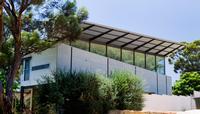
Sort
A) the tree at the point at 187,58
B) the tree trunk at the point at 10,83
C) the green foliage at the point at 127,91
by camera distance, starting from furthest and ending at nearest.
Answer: the tree at the point at 187,58, the green foliage at the point at 127,91, the tree trunk at the point at 10,83

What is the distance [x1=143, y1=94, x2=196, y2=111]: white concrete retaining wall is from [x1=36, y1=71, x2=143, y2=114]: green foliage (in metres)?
3.22

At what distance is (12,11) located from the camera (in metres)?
15.2

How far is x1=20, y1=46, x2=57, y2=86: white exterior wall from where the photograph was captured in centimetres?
1905

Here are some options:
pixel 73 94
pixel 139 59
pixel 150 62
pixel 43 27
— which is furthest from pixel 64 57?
pixel 150 62

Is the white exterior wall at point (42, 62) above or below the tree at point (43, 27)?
below

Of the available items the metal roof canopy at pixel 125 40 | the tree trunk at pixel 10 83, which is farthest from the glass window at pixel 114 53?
the tree trunk at pixel 10 83

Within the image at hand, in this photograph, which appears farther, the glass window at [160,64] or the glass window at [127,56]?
the glass window at [160,64]

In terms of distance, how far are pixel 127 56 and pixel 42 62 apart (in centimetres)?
821

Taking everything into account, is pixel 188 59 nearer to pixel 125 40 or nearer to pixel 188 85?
pixel 188 85

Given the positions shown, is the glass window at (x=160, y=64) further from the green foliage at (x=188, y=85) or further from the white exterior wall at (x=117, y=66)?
the green foliage at (x=188, y=85)

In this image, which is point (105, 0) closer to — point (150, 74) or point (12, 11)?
point (12, 11)

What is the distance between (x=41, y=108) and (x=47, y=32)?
3.79 meters

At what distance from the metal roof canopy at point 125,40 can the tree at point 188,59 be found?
1136 centimetres

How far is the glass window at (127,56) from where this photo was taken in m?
25.8
